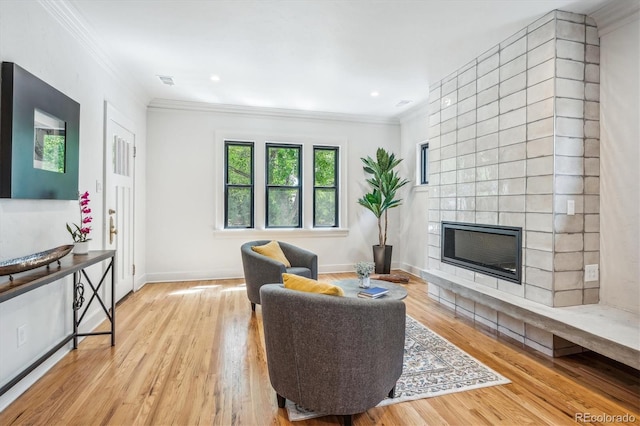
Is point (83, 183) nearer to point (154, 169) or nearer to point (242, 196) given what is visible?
point (154, 169)

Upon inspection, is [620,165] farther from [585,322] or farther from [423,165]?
[423,165]

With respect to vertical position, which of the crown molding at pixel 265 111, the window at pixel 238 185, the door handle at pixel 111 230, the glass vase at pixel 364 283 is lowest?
the glass vase at pixel 364 283

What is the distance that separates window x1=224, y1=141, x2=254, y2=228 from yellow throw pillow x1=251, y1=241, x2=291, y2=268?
5.06 feet

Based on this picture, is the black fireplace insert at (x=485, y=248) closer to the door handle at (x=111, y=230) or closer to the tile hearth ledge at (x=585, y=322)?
the tile hearth ledge at (x=585, y=322)

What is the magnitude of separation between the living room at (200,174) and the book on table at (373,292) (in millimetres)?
1750

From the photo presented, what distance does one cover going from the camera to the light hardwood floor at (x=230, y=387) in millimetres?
1783

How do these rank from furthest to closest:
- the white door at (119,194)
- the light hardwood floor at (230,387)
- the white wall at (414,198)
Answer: the white wall at (414,198)
the white door at (119,194)
the light hardwood floor at (230,387)

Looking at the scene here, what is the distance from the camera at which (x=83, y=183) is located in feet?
9.34

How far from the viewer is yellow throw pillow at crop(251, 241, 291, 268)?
11.6ft

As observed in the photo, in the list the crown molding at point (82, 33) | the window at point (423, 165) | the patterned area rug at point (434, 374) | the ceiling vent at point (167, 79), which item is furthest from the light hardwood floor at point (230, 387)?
the ceiling vent at point (167, 79)

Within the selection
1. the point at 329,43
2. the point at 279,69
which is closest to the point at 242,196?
the point at 279,69

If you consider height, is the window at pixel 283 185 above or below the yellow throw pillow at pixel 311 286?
above

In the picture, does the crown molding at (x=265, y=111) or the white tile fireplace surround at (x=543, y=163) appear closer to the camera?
the white tile fireplace surround at (x=543, y=163)

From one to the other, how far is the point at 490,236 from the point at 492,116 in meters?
1.15
